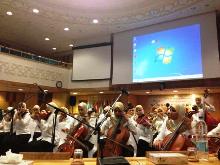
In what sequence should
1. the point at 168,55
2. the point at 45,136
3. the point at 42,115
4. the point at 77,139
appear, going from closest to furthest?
the point at 77,139 → the point at 45,136 → the point at 42,115 → the point at 168,55

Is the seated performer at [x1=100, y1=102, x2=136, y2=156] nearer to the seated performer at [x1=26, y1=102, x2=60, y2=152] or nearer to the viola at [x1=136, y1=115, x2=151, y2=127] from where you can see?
the viola at [x1=136, y1=115, x2=151, y2=127]

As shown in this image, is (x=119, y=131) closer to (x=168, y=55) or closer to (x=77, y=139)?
(x=77, y=139)

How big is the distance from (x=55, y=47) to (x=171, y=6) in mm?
6171

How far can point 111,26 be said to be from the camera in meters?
8.90

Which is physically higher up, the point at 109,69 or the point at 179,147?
the point at 109,69

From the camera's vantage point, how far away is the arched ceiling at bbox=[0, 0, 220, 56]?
24.0 ft

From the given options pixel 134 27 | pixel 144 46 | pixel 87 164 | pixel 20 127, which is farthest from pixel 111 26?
pixel 87 164

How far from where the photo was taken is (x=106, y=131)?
4062 millimetres

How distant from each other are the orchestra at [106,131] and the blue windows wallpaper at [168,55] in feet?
6.72

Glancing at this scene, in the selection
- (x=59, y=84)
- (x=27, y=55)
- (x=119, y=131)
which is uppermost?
(x=27, y=55)

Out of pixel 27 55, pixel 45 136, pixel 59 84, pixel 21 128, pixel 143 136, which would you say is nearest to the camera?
pixel 143 136

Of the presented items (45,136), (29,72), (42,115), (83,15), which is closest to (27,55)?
(29,72)

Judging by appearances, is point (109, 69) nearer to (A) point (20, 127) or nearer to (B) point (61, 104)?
(B) point (61, 104)

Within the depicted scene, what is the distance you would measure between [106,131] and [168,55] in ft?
15.2
